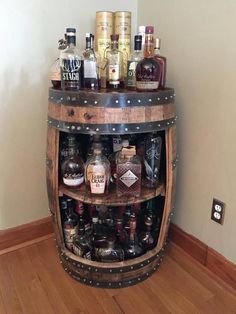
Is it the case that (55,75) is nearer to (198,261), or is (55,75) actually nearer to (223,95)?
(223,95)

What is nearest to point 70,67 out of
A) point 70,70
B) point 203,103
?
point 70,70

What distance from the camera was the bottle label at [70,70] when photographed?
38.3 inches

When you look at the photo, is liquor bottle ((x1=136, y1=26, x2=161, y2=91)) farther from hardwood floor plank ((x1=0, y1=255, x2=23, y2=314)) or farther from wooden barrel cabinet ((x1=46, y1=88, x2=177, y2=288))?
hardwood floor plank ((x1=0, y1=255, x2=23, y2=314))

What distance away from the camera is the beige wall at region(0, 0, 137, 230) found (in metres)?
1.16

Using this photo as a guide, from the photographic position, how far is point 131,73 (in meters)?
1.08

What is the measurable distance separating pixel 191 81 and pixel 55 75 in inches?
21.7

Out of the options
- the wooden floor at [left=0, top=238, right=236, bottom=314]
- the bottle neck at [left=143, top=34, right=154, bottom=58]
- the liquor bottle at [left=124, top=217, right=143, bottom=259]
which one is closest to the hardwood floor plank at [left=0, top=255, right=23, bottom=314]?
the wooden floor at [left=0, top=238, right=236, bottom=314]

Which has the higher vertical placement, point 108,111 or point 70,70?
point 70,70

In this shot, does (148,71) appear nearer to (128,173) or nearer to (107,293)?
(128,173)

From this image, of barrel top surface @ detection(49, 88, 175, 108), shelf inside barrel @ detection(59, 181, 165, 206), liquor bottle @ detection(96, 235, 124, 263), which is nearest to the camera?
barrel top surface @ detection(49, 88, 175, 108)

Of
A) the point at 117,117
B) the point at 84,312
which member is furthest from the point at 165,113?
the point at 84,312

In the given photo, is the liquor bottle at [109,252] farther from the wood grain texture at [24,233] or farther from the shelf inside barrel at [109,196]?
the wood grain texture at [24,233]

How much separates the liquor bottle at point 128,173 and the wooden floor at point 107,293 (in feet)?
1.35

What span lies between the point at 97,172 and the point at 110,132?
0.55 ft
